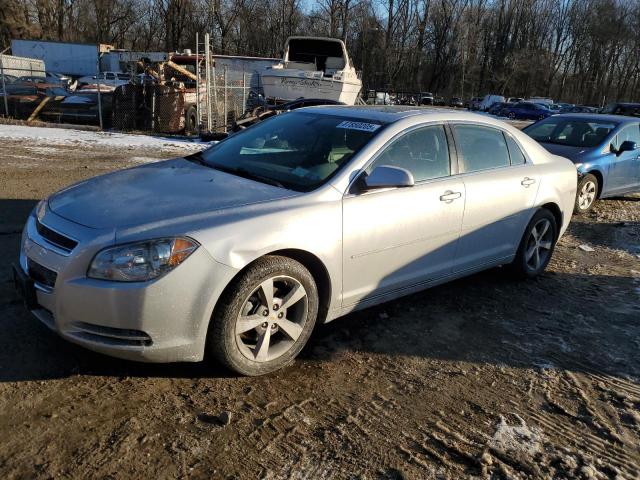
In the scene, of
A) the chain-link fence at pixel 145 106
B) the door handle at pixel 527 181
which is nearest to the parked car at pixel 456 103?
the chain-link fence at pixel 145 106

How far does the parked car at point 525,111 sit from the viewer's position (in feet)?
139

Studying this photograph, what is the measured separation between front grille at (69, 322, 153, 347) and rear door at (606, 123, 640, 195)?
835 centimetres

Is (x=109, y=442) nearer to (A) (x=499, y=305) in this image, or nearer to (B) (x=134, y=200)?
(B) (x=134, y=200)

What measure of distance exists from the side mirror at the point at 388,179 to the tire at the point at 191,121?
1413 cm

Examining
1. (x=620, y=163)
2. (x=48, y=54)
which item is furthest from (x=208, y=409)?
(x=48, y=54)

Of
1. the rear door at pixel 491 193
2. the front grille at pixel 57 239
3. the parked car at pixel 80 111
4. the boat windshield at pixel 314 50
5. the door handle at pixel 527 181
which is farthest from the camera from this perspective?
the boat windshield at pixel 314 50

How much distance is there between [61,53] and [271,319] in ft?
157

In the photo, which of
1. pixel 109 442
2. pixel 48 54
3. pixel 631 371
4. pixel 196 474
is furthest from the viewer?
pixel 48 54

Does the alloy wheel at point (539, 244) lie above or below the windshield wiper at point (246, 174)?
below

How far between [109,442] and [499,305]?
3.34 meters

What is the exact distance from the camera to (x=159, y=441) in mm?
2639

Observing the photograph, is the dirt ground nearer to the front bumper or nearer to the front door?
the front bumper

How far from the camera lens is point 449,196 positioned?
4.15 meters

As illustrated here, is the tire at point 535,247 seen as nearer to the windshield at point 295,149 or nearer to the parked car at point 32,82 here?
the windshield at point 295,149
